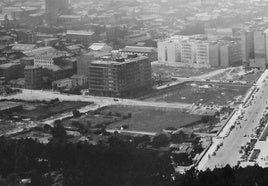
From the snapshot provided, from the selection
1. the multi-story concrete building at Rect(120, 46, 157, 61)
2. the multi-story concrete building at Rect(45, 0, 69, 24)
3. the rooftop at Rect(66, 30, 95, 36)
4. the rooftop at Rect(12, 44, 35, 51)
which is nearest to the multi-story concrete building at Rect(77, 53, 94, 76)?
the multi-story concrete building at Rect(120, 46, 157, 61)

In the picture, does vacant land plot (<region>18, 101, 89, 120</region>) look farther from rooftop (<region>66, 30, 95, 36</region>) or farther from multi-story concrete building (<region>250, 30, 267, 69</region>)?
rooftop (<region>66, 30, 95, 36</region>)

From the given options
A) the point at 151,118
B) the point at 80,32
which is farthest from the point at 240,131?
the point at 80,32

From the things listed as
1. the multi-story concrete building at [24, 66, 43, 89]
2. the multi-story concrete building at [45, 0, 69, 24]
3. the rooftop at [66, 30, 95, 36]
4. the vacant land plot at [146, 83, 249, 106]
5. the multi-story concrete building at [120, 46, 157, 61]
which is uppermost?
the multi-story concrete building at [45, 0, 69, 24]

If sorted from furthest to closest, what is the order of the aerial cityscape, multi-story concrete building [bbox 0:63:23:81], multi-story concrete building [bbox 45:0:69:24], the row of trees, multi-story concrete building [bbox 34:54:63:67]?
multi-story concrete building [bbox 45:0:69:24] < multi-story concrete building [bbox 34:54:63:67] < multi-story concrete building [bbox 0:63:23:81] < the aerial cityscape < the row of trees

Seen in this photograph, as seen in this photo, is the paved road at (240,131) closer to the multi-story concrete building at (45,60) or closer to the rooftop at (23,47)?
the multi-story concrete building at (45,60)

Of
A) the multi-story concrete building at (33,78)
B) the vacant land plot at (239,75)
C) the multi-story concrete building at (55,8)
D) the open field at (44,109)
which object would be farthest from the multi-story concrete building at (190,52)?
the multi-story concrete building at (55,8)

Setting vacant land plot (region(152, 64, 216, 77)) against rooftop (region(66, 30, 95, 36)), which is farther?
rooftop (region(66, 30, 95, 36))

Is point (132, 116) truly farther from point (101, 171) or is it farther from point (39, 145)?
point (101, 171)
